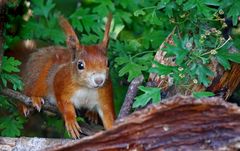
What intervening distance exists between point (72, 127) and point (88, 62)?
1.58 feet

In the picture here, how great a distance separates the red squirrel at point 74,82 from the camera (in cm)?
423

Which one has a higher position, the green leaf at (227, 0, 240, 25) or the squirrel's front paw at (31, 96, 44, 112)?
the green leaf at (227, 0, 240, 25)

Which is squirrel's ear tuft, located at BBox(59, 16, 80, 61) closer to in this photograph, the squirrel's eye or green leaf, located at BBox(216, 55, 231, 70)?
the squirrel's eye

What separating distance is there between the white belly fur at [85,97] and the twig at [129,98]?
25cm

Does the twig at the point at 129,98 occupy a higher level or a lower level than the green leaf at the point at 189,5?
lower

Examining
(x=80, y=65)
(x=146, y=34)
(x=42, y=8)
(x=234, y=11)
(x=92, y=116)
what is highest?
(x=42, y=8)

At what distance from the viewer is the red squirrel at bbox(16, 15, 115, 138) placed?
13.9ft

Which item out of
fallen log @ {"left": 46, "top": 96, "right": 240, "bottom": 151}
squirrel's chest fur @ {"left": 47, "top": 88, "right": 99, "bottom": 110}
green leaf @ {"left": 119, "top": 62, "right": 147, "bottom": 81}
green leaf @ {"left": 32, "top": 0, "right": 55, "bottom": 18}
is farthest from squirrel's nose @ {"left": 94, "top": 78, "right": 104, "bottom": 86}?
green leaf @ {"left": 32, "top": 0, "right": 55, "bottom": 18}

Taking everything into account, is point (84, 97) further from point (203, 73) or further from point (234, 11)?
point (234, 11)

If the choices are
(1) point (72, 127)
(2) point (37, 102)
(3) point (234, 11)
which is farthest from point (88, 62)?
(3) point (234, 11)

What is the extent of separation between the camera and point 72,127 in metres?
4.37

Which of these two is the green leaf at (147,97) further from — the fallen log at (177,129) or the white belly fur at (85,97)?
the white belly fur at (85,97)

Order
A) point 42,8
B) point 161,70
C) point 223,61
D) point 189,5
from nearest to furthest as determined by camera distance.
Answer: point 161,70
point 223,61
point 189,5
point 42,8

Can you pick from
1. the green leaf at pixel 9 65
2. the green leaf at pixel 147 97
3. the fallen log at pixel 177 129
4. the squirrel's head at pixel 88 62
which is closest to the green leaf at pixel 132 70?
the squirrel's head at pixel 88 62
